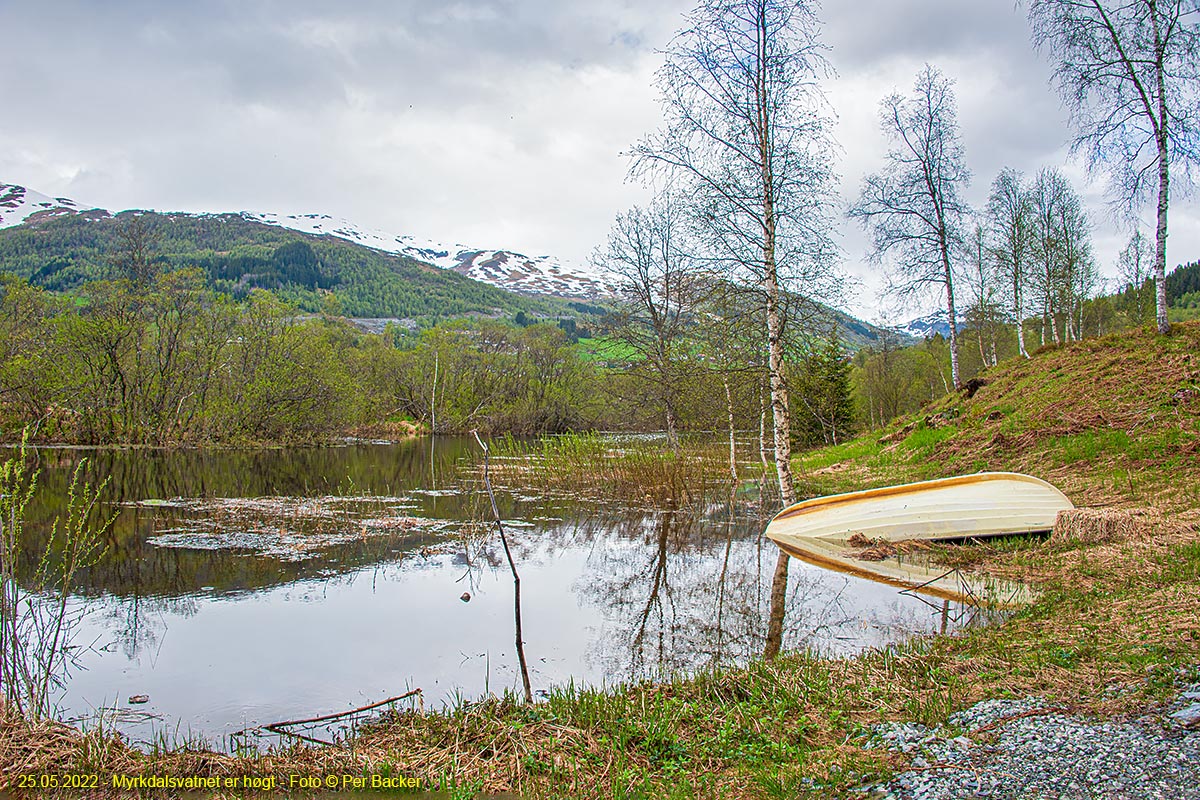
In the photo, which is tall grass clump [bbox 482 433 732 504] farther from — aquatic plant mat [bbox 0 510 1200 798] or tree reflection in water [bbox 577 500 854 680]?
aquatic plant mat [bbox 0 510 1200 798]

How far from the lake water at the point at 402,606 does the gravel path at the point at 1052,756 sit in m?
2.68

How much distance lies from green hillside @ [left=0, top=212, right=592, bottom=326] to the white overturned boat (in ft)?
401

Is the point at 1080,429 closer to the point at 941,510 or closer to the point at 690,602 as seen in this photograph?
the point at 941,510

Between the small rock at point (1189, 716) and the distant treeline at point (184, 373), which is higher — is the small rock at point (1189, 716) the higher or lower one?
the lower one

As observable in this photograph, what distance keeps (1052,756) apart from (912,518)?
7.56 metres

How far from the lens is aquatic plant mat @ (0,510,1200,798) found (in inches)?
131

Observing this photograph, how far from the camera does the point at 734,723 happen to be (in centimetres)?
396

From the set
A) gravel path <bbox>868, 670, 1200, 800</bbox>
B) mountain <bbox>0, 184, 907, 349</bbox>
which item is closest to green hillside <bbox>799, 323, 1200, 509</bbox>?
gravel path <bbox>868, 670, 1200, 800</bbox>

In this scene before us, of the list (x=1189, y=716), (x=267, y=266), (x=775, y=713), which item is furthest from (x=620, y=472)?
(x=267, y=266)

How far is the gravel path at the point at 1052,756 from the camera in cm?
270

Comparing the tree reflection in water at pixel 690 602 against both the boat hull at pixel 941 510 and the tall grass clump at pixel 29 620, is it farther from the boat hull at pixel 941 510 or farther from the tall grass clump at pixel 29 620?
the tall grass clump at pixel 29 620

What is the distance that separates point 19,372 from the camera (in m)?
27.3

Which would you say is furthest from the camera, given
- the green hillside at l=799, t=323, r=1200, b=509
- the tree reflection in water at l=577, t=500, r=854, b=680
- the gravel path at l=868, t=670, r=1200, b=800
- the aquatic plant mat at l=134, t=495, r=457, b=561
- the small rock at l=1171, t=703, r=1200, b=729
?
the aquatic plant mat at l=134, t=495, r=457, b=561

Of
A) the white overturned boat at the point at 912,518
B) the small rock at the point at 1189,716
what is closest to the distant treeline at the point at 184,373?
the white overturned boat at the point at 912,518
